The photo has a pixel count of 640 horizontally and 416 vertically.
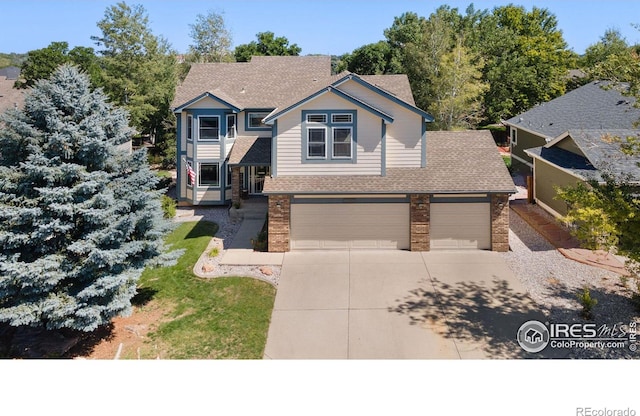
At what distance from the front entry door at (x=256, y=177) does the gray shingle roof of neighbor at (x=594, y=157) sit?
538 inches

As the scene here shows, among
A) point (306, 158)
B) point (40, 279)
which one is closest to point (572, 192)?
point (306, 158)

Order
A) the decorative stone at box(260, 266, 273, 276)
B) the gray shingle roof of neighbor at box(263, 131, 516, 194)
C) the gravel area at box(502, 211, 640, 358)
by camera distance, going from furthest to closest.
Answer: the gray shingle roof of neighbor at box(263, 131, 516, 194) < the decorative stone at box(260, 266, 273, 276) < the gravel area at box(502, 211, 640, 358)

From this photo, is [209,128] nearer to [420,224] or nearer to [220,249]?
[220,249]

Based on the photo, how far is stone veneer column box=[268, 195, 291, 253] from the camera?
634 inches

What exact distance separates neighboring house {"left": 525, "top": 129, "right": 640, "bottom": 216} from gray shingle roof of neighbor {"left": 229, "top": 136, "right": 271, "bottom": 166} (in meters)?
12.5

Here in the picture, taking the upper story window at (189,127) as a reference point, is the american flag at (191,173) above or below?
below

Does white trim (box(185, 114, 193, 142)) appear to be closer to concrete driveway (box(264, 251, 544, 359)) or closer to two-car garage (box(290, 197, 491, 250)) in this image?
two-car garage (box(290, 197, 491, 250))

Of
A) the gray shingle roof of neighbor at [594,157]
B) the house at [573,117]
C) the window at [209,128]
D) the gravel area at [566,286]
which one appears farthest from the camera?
the window at [209,128]

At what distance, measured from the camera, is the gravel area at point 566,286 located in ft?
36.1

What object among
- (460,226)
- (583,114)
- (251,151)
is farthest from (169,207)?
(583,114)

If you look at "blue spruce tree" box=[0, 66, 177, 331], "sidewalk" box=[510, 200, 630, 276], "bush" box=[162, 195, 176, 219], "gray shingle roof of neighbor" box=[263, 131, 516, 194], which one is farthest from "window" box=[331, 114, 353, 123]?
"sidewalk" box=[510, 200, 630, 276]

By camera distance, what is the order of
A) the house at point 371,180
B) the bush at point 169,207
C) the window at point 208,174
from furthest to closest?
the window at point 208,174, the bush at point 169,207, the house at point 371,180

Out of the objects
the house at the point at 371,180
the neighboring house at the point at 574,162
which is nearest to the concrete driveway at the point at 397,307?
the house at the point at 371,180

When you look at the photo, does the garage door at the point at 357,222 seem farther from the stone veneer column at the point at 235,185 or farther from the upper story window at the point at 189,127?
the upper story window at the point at 189,127
